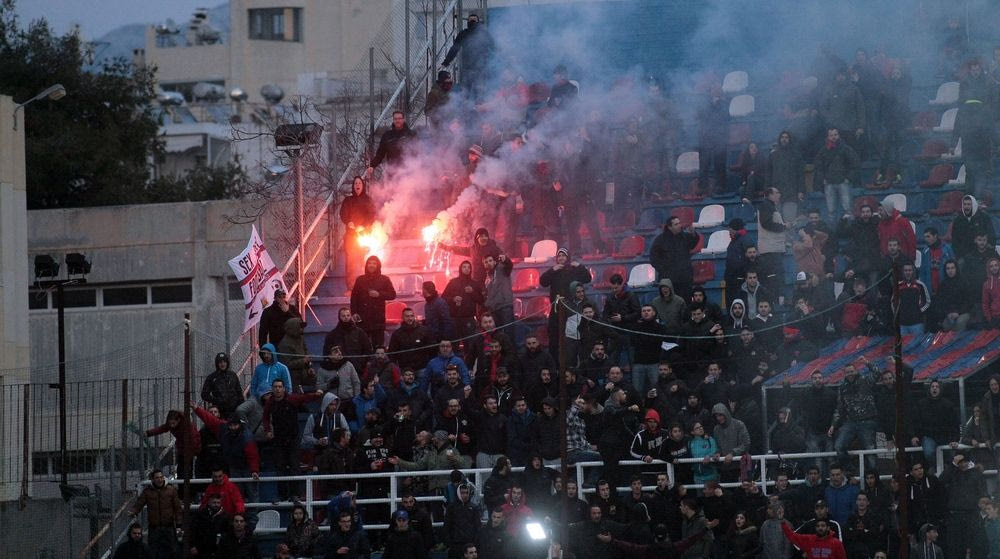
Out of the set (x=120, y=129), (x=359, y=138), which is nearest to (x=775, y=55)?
(x=359, y=138)

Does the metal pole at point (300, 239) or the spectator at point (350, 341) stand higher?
the metal pole at point (300, 239)

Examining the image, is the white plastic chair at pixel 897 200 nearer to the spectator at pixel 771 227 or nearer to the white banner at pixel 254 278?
the spectator at pixel 771 227

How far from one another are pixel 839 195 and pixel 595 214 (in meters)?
3.27

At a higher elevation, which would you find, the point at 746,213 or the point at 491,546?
the point at 746,213

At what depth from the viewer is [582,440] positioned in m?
20.4

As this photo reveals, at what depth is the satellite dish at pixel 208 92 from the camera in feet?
186

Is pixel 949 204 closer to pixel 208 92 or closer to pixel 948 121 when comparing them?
pixel 948 121

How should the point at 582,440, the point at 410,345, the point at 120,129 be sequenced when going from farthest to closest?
the point at 120,129 < the point at 410,345 < the point at 582,440

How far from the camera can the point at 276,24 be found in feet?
193

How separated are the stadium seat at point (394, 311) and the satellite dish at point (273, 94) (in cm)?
2711

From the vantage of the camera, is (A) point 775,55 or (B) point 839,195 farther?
(A) point 775,55

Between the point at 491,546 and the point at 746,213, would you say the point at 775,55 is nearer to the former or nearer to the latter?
the point at 746,213

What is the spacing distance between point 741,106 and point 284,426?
1022cm

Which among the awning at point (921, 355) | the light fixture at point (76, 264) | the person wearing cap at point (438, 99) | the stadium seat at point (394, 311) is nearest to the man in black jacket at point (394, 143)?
the person wearing cap at point (438, 99)
